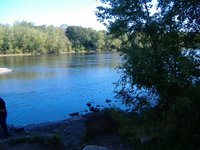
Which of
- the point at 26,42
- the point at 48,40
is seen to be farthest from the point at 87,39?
the point at 26,42

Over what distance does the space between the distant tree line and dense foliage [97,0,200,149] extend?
106m

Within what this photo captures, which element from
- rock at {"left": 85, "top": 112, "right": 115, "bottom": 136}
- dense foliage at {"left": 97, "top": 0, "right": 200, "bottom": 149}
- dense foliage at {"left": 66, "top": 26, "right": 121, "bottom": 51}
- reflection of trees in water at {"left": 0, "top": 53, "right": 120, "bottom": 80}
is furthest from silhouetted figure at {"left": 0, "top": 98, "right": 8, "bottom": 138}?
Answer: dense foliage at {"left": 66, "top": 26, "right": 121, "bottom": 51}

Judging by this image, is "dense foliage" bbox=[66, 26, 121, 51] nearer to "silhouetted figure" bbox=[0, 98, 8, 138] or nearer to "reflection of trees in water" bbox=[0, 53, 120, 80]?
"reflection of trees in water" bbox=[0, 53, 120, 80]

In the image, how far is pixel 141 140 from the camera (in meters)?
9.51

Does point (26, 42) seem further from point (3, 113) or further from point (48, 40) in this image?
point (3, 113)

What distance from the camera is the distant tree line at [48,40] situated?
132125 mm

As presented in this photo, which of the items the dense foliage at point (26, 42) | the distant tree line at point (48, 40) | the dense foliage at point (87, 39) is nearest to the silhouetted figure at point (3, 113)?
the distant tree line at point (48, 40)

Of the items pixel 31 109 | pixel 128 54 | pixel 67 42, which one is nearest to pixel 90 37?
pixel 67 42

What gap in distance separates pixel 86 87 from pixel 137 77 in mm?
27642

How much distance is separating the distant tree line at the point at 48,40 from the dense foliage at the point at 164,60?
346 ft

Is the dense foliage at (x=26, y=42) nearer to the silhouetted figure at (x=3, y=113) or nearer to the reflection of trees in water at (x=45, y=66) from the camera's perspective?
the reflection of trees in water at (x=45, y=66)

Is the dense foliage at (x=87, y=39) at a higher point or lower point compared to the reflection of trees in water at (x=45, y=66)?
higher

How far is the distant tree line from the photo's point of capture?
433 feet

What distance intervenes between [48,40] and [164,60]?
438 ft
